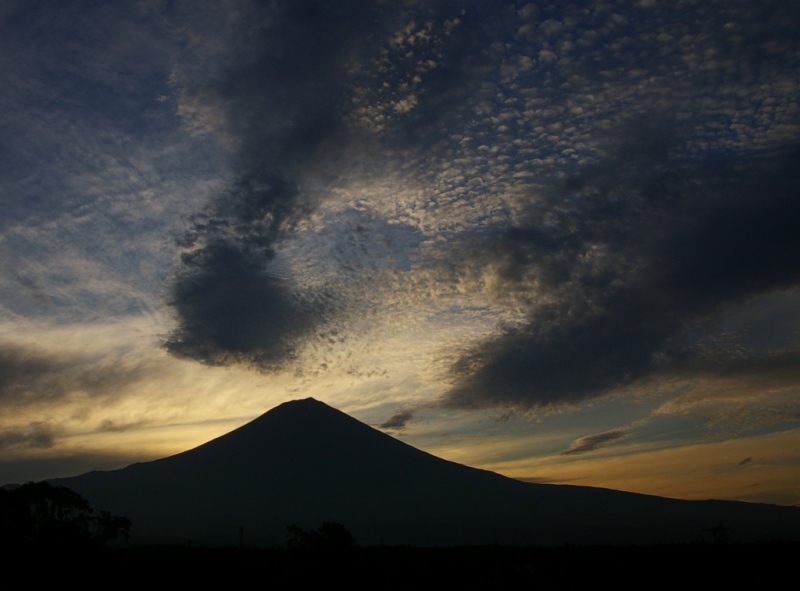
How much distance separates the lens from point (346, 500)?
6649 inches

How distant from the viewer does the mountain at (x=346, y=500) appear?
5812 inches

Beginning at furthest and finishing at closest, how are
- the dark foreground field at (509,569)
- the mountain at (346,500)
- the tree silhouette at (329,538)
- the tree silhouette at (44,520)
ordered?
the mountain at (346,500)
the dark foreground field at (509,569)
the tree silhouette at (44,520)
the tree silhouette at (329,538)

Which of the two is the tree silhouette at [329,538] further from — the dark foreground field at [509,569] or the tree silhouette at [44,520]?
the tree silhouette at [44,520]

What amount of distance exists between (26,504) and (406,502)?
494 feet

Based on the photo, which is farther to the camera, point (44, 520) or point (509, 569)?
point (509, 569)

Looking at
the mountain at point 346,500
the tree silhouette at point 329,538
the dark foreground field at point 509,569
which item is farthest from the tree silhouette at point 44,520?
the mountain at point 346,500

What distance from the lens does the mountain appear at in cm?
14762

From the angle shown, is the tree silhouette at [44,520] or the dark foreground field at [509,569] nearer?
the tree silhouette at [44,520]

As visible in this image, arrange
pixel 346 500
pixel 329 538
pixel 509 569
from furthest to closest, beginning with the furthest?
1. pixel 346 500
2. pixel 509 569
3. pixel 329 538

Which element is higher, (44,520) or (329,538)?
(44,520)

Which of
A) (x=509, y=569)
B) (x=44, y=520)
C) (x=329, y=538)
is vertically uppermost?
(x=44, y=520)

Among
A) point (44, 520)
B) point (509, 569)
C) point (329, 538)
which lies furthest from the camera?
point (509, 569)

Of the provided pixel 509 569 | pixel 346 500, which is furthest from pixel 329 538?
pixel 346 500

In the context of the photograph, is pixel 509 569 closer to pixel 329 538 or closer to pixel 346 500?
pixel 329 538
